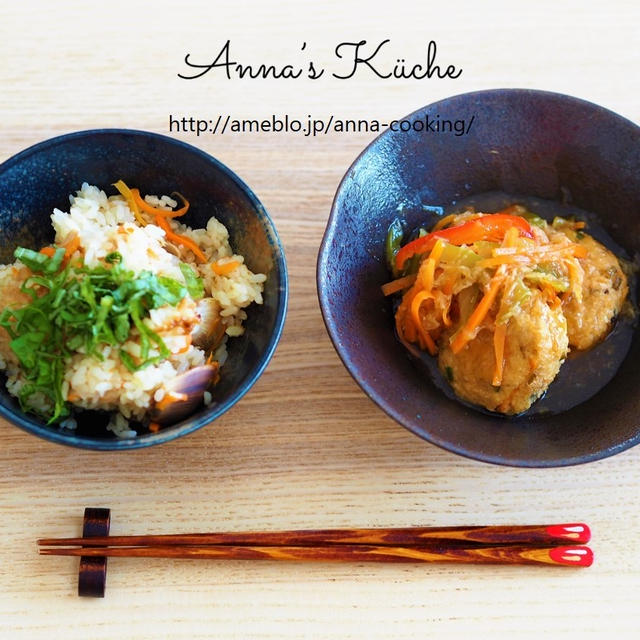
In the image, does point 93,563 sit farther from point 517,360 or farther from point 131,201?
point 517,360

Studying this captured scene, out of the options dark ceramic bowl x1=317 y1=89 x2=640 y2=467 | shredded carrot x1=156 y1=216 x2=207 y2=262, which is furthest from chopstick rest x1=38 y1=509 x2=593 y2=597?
shredded carrot x1=156 y1=216 x2=207 y2=262

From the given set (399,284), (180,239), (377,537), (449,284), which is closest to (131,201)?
(180,239)

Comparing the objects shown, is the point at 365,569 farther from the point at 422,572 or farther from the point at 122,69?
the point at 122,69

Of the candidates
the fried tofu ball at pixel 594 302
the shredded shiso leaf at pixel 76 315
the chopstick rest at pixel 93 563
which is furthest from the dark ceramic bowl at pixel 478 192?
the chopstick rest at pixel 93 563

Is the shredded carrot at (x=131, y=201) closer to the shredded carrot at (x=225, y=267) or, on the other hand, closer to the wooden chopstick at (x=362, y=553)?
the shredded carrot at (x=225, y=267)

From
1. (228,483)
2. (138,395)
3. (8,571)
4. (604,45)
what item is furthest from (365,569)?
(604,45)
